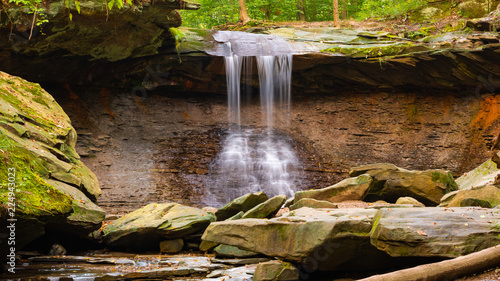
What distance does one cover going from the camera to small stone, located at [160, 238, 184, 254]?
26.3 ft

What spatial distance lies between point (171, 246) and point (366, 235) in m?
4.27

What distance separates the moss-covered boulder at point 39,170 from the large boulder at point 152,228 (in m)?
0.63

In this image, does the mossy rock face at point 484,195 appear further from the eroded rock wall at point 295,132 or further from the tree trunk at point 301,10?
the tree trunk at point 301,10

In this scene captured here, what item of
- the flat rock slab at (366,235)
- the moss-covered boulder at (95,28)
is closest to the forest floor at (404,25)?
the moss-covered boulder at (95,28)

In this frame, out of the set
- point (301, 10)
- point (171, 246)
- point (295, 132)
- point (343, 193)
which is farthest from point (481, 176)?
point (301, 10)

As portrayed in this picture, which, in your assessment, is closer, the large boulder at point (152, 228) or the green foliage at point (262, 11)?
the large boulder at point (152, 228)

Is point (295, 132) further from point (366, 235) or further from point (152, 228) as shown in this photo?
point (366, 235)

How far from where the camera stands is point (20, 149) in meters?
6.20

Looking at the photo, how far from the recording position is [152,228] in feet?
25.8

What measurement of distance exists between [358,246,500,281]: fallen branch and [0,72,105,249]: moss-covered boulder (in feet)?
13.8

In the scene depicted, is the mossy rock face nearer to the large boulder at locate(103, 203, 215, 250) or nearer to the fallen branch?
the fallen branch

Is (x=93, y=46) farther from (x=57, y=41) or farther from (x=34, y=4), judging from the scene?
(x=34, y=4)

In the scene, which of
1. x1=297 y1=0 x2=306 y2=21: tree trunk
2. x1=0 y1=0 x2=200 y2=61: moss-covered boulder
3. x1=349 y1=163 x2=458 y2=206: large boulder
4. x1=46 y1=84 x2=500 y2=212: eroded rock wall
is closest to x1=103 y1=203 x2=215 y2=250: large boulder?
x1=349 y1=163 x2=458 y2=206: large boulder

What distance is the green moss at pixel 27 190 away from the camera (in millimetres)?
5086
